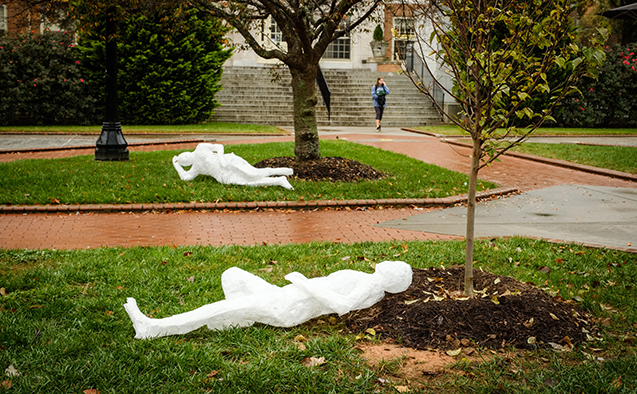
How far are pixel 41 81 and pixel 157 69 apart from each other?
4.09 m

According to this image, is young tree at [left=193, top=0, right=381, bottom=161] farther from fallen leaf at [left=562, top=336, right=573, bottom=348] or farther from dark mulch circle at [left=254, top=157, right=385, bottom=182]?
fallen leaf at [left=562, top=336, right=573, bottom=348]

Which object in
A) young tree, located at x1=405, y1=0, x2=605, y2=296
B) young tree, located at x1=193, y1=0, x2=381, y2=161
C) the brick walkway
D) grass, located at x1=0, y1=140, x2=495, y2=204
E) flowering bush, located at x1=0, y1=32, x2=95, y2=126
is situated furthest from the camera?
flowering bush, located at x1=0, y1=32, x2=95, y2=126

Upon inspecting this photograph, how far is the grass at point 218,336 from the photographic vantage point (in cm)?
309

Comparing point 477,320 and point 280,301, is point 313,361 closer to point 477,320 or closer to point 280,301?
point 280,301

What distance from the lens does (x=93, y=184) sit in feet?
29.8

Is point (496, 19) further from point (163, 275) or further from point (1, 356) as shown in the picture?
point (1, 356)

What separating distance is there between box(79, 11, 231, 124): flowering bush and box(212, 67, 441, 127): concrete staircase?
2733 millimetres

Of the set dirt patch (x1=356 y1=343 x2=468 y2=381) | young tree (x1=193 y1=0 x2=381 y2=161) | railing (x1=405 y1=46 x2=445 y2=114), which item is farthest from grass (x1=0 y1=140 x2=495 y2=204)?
railing (x1=405 y1=46 x2=445 y2=114)

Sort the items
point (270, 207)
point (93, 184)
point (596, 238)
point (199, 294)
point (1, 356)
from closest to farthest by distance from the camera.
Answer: point (1, 356), point (199, 294), point (596, 238), point (270, 207), point (93, 184)

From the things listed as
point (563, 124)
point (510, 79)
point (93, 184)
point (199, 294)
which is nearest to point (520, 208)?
point (510, 79)

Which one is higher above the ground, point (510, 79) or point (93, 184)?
point (510, 79)

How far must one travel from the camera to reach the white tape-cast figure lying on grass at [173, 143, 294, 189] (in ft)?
29.6

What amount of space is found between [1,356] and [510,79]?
357cm

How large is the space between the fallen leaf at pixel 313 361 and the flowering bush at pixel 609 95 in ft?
74.2
